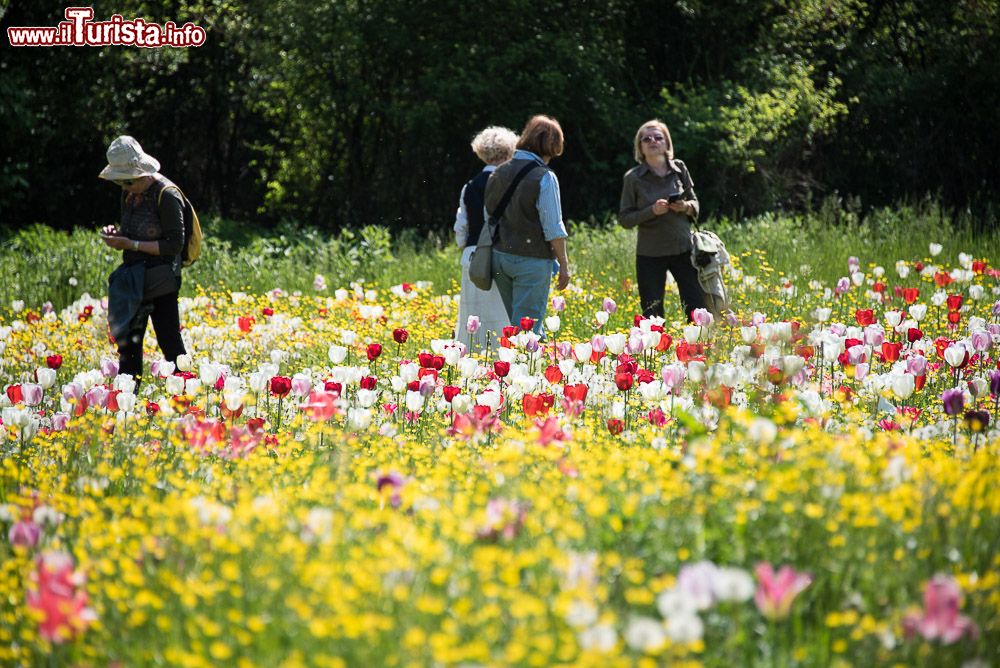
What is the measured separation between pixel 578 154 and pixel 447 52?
2.57m

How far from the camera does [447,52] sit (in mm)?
17141

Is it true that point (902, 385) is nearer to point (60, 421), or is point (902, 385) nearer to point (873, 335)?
point (873, 335)

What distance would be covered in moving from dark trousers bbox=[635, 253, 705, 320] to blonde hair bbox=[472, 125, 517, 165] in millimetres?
1205

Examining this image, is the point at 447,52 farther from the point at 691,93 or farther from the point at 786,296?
the point at 786,296

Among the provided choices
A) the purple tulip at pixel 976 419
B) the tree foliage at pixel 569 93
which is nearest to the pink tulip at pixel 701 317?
the purple tulip at pixel 976 419

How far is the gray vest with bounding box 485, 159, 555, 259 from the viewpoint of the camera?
6.04 meters

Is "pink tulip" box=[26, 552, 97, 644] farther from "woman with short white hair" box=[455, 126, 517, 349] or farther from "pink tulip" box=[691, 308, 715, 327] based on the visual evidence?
"woman with short white hair" box=[455, 126, 517, 349]

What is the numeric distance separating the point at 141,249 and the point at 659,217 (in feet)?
10.3

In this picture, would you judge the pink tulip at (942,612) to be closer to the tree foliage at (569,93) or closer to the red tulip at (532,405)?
the red tulip at (532,405)

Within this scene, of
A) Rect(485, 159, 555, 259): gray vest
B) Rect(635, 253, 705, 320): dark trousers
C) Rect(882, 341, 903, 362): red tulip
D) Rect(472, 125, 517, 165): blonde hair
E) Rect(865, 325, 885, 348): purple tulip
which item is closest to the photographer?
Rect(882, 341, 903, 362): red tulip

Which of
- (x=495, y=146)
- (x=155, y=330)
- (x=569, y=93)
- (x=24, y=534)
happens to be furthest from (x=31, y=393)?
(x=569, y=93)

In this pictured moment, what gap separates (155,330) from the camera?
6129 mm

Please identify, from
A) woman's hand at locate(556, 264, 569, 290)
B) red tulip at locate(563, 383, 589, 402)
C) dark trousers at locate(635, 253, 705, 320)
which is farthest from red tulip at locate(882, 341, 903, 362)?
dark trousers at locate(635, 253, 705, 320)

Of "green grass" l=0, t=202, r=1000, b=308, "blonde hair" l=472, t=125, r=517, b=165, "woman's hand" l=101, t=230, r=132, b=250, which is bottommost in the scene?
"green grass" l=0, t=202, r=1000, b=308
